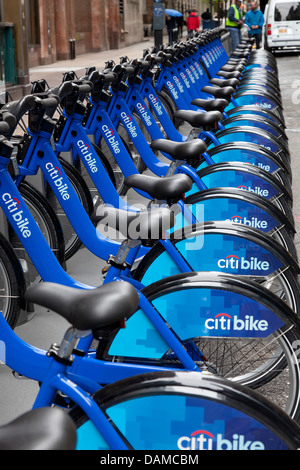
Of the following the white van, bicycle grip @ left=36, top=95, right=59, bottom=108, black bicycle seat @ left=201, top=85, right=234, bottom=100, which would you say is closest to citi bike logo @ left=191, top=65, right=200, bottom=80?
black bicycle seat @ left=201, top=85, right=234, bottom=100

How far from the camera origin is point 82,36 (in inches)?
1069

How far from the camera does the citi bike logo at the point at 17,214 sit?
10.9ft

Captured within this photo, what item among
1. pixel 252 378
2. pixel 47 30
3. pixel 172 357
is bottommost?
pixel 252 378

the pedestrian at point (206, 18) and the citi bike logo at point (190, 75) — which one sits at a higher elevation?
the pedestrian at point (206, 18)

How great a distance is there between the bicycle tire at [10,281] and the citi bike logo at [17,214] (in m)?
0.10

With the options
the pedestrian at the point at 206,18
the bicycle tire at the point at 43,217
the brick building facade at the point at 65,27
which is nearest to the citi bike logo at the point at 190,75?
the brick building facade at the point at 65,27

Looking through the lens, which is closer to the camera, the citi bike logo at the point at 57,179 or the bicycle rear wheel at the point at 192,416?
the bicycle rear wheel at the point at 192,416

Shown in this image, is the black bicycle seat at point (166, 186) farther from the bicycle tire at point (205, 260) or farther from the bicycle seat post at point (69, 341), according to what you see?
the bicycle seat post at point (69, 341)

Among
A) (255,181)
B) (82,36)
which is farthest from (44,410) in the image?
(82,36)

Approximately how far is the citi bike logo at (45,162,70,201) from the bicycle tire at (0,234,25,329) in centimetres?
67

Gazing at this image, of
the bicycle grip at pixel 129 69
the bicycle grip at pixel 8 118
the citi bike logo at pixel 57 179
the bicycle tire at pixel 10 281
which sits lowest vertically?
the bicycle tire at pixel 10 281

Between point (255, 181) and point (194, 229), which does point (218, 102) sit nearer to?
point (255, 181)

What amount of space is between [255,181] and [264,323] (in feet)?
5.59

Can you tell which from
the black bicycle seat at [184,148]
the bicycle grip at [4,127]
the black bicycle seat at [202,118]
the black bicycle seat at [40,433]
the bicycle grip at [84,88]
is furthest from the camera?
the black bicycle seat at [202,118]
